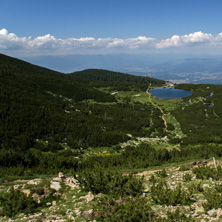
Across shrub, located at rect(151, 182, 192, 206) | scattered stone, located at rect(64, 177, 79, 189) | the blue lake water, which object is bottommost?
scattered stone, located at rect(64, 177, 79, 189)

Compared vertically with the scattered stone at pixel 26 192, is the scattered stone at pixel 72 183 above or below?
below

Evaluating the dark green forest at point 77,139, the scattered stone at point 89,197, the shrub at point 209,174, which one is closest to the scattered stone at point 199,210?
the shrub at point 209,174

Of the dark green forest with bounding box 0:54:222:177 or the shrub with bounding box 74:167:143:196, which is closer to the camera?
the shrub with bounding box 74:167:143:196

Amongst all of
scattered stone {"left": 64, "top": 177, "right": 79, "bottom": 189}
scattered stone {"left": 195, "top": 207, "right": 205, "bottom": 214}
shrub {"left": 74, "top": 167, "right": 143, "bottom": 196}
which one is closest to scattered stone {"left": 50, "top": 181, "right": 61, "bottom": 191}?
scattered stone {"left": 64, "top": 177, "right": 79, "bottom": 189}

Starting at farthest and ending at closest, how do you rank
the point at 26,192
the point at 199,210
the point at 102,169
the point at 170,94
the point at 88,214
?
1. the point at 170,94
2. the point at 102,169
3. the point at 26,192
4. the point at 88,214
5. the point at 199,210

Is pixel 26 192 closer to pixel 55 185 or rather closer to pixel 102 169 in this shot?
pixel 55 185

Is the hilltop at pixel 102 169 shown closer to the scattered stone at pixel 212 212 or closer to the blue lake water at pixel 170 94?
the scattered stone at pixel 212 212

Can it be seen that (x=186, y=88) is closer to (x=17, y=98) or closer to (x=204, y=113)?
(x=204, y=113)

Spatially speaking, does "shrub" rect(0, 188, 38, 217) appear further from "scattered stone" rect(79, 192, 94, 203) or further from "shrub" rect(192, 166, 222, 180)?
"shrub" rect(192, 166, 222, 180)

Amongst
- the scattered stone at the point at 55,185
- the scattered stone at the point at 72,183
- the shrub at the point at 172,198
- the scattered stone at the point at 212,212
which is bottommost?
the scattered stone at the point at 72,183

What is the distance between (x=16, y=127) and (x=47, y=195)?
1862 centimetres

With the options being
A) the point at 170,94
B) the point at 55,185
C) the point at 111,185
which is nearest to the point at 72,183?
the point at 55,185

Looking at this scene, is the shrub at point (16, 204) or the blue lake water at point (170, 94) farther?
the blue lake water at point (170, 94)

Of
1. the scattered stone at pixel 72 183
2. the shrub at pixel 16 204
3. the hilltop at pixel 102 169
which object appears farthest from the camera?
the scattered stone at pixel 72 183
